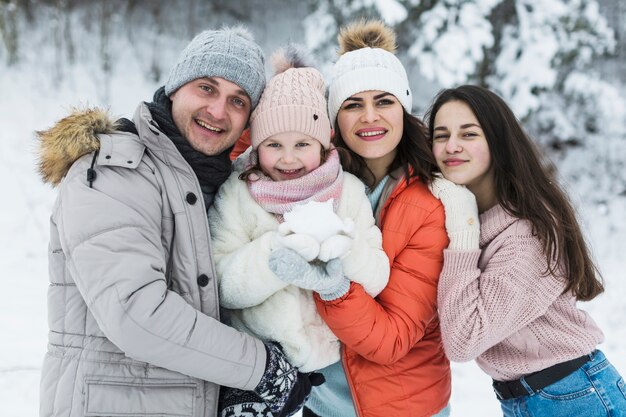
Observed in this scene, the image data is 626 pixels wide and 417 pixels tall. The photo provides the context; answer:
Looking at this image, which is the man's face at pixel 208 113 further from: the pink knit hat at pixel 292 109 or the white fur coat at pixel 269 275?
the white fur coat at pixel 269 275

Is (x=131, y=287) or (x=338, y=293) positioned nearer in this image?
(x=131, y=287)

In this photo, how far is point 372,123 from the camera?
2666 mm

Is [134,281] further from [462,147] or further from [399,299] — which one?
[462,147]

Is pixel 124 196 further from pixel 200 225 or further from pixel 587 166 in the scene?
pixel 587 166

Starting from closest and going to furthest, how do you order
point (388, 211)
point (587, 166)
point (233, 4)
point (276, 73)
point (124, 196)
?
point (124, 196)
point (388, 211)
point (276, 73)
point (587, 166)
point (233, 4)

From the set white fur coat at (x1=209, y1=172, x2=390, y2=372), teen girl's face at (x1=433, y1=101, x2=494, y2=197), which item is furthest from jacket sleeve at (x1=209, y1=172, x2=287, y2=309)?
teen girl's face at (x1=433, y1=101, x2=494, y2=197)

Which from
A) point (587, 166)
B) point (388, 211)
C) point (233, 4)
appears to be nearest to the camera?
point (388, 211)

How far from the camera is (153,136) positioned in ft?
6.89

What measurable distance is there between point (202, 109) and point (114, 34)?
7.68m

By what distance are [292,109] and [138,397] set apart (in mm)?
1378

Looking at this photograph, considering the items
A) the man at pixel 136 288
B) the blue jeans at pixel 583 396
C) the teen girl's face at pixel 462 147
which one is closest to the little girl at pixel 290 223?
the man at pixel 136 288

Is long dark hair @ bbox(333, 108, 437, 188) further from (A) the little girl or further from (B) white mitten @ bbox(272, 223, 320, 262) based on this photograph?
(B) white mitten @ bbox(272, 223, 320, 262)

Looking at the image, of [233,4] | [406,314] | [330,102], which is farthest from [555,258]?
[233,4]

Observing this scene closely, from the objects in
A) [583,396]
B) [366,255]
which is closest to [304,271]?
[366,255]
